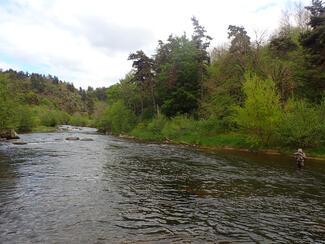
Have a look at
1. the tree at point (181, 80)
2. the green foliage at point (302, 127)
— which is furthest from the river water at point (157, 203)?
the tree at point (181, 80)

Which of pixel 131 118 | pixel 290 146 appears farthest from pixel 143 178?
pixel 131 118

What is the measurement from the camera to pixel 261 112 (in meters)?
48.8

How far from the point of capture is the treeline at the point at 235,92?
4778 cm

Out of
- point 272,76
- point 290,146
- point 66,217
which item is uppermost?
point 272,76

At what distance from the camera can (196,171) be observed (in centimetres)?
2986

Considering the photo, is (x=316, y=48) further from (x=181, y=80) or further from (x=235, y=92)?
(x=181, y=80)

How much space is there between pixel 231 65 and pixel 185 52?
56.3ft

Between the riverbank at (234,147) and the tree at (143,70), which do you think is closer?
the riverbank at (234,147)

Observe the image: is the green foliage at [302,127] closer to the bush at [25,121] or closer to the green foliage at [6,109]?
the green foliage at [6,109]

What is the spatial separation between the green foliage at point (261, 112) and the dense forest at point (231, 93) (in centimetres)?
13

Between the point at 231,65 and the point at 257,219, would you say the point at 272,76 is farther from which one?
the point at 257,219

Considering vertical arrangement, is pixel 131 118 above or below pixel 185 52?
below

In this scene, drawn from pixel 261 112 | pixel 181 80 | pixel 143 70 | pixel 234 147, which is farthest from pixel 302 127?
pixel 143 70

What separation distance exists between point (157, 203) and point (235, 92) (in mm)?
48401
